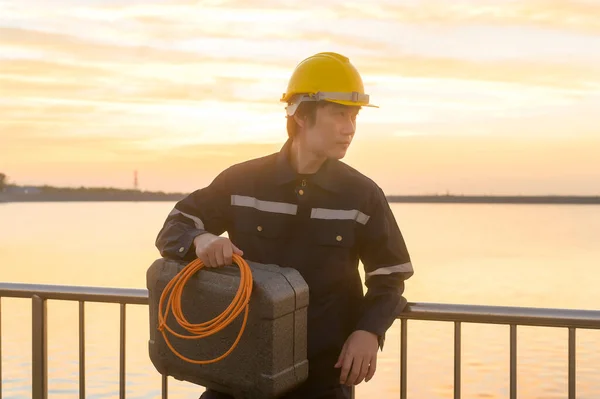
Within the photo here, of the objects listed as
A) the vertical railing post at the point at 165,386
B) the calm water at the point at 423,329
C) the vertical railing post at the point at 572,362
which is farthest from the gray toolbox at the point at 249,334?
the calm water at the point at 423,329

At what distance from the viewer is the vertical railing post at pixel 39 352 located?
3.48 meters

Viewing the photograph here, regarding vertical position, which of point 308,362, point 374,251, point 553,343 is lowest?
point 553,343

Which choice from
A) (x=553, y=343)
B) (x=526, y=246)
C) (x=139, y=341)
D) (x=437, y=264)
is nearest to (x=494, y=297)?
(x=553, y=343)

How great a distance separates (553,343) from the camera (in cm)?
2673

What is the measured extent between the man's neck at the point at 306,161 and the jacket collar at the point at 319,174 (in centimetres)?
2

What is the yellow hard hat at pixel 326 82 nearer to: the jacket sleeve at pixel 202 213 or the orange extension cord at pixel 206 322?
the jacket sleeve at pixel 202 213

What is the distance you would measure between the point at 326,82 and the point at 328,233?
0.54m

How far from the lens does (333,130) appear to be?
8.43ft

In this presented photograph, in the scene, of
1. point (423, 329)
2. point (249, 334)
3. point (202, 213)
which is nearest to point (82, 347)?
point (202, 213)

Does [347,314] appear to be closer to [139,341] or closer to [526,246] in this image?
[139,341]

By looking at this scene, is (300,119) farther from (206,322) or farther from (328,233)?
(206,322)

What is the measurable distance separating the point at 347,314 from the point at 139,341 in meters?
23.6

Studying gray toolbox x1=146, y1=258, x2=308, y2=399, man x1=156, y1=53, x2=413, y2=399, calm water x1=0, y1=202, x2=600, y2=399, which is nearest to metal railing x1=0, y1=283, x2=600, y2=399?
man x1=156, y1=53, x2=413, y2=399

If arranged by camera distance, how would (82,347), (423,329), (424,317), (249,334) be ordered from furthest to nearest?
1. (423,329)
2. (82,347)
3. (424,317)
4. (249,334)
